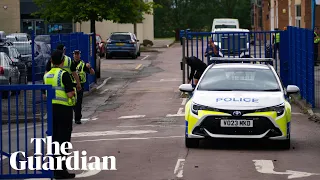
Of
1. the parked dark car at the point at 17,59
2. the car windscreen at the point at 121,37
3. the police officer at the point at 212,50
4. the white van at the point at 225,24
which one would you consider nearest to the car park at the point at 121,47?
the car windscreen at the point at 121,37

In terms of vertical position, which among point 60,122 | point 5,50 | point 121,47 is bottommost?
point 60,122

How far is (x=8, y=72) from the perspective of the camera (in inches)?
990

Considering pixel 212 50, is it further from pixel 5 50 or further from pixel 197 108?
pixel 197 108

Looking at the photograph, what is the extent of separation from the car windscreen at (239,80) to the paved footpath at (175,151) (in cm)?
100

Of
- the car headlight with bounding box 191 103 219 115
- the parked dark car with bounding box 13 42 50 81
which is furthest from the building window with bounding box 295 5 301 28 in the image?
the car headlight with bounding box 191 103 219 115

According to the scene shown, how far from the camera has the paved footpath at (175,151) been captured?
476 inches

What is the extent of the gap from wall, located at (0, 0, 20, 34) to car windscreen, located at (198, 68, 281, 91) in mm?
43619

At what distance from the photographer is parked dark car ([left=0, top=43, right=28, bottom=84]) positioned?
84.1 feet

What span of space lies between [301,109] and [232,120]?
789 centimetres

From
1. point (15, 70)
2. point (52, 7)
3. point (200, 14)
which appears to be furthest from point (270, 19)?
point (15, 70)

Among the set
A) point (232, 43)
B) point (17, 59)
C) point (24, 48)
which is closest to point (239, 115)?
point (232, 43)

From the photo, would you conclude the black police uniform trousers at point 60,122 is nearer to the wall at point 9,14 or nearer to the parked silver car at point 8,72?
the parked silver car at point 8,72

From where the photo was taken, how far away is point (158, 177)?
1173 cm

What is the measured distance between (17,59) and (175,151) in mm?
13909
